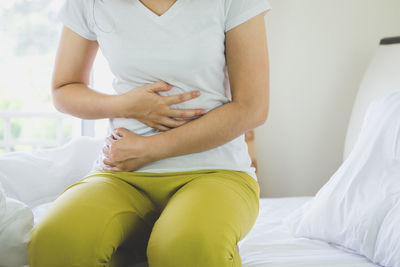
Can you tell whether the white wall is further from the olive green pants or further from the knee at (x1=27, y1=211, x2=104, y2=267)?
the knee at (x1=27, y1=211, x2=104, y2=267)

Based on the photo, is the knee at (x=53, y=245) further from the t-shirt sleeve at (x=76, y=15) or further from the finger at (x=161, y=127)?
the t-shirt sleeve at (x=76, y=15)

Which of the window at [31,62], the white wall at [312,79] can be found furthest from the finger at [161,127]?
the window at [31,62]

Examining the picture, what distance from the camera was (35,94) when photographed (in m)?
2.81

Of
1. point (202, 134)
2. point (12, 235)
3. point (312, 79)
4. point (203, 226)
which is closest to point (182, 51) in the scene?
point (202, 134)

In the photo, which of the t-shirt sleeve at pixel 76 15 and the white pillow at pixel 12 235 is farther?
the t-shirt sleeve at pixel 76 15

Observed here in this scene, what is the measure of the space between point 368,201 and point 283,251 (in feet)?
0.85

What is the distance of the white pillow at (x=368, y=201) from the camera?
1.09 m

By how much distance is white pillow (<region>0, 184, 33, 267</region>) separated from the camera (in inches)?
39.0

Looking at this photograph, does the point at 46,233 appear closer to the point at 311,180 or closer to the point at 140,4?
the point at 140,4

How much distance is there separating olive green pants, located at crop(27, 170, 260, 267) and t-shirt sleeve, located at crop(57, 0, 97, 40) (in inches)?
15.7

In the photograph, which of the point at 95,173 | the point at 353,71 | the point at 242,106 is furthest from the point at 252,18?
the point at 353,71

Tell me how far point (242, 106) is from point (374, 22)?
1.27 m

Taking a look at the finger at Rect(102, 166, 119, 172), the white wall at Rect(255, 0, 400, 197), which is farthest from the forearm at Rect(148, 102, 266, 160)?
the white wall at Rect(255, 0, 400, 197)

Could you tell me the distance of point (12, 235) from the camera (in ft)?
3.27
